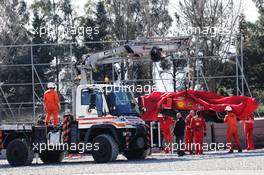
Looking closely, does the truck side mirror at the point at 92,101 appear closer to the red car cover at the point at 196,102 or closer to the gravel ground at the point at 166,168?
the gravel ground at the point at 166,168

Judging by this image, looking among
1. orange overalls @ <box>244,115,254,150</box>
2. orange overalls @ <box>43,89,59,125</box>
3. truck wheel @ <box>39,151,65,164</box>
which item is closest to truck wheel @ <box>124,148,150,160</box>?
truck wheel @ <box>39,151,65,164</box>

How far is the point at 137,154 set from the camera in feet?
78.5

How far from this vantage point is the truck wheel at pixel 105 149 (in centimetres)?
2220

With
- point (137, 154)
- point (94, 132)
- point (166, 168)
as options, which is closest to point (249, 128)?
point (137, 154)

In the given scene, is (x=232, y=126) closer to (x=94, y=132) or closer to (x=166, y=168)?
(x=94, y=132)

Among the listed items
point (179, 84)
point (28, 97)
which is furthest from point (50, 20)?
point (179, 84)

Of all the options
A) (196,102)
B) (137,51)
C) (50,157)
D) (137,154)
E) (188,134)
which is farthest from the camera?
(196,102)

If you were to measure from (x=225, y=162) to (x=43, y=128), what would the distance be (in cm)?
641

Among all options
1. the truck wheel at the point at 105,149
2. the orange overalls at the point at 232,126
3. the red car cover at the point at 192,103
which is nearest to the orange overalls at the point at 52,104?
the truck wheel at the point at 105,149

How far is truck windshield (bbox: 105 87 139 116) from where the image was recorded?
22.8 metres

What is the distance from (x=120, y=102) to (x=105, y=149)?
5.46 feet

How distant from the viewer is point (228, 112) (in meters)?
25.9

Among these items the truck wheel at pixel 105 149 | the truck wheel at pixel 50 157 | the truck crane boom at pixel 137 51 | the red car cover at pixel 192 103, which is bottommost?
the truck wheel at pixel 50 157

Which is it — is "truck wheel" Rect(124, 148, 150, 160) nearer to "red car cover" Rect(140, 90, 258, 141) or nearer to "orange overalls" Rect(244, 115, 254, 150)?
"red car cover" Rect(140, 90, 258, 141)
